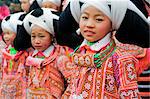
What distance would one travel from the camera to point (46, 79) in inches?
154

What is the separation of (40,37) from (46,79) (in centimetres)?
39

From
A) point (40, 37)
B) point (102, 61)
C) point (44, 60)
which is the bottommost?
point (44, 60)

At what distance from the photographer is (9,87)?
4445 mm

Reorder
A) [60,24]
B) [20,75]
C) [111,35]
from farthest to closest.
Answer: [20,75]
[60,24]
[111,35]

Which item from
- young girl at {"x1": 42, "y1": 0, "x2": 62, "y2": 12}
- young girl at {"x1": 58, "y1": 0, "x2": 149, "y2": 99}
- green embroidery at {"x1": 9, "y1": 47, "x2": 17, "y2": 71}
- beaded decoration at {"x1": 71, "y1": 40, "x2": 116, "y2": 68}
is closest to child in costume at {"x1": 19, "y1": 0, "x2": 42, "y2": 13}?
young girl at {"x1": 42, "y1": 0, "x2": 62, "y2": 12}

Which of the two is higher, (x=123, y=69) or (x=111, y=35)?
(x=111, y=35)

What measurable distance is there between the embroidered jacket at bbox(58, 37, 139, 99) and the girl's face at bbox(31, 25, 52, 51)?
92 centimetres

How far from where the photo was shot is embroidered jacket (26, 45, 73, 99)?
3.91 m

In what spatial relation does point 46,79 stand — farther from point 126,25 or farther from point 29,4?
point 29,4

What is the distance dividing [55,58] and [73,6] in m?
0.91

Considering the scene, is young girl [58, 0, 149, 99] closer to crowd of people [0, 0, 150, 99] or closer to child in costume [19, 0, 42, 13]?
crowd of people [0, 0, 150, 99]

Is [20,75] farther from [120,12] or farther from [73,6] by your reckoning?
[120,12]

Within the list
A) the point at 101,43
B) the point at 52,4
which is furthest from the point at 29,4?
the point at 101,43

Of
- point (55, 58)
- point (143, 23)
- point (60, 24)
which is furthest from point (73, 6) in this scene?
point (55, 58)
